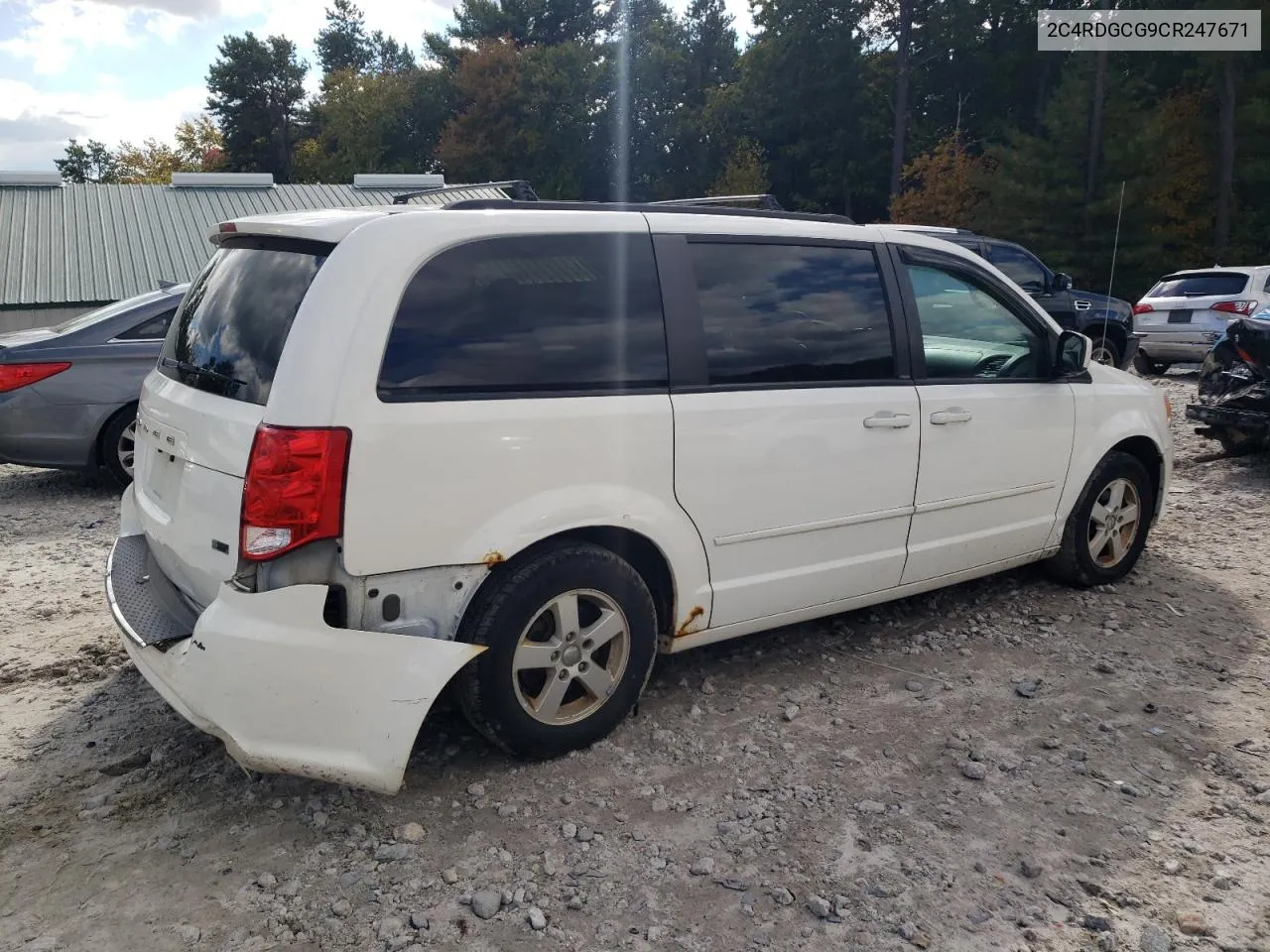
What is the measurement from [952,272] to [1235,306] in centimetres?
1156

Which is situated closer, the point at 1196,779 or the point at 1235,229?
the point at 1196,779

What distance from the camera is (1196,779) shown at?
3.31 metres

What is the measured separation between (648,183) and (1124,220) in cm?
2581

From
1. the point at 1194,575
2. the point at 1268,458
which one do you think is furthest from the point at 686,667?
the point at 1268,458

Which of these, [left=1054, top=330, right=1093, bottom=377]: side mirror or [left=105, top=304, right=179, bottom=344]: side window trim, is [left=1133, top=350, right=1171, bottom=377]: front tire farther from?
[left=105, top=304, right=179, bottom=344]: side window trim

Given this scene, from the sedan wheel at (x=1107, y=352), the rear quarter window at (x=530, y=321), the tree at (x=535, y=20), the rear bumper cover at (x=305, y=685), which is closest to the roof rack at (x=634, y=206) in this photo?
the rear quarter window at (x=530, y=321)

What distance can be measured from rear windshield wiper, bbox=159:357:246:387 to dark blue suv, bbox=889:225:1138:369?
32.5 ft

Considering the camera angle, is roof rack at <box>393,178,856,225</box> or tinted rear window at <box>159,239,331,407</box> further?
roof rack at <box>393,178,856,225</box>

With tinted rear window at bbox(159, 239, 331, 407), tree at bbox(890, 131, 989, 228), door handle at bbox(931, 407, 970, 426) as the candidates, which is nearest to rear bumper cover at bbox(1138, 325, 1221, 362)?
door handle at bbox(931, 407, 970, 426)

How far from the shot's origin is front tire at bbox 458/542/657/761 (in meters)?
3.08

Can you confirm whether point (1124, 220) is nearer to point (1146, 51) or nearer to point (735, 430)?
point (1146, 51)

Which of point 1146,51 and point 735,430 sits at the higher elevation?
point 1146,51

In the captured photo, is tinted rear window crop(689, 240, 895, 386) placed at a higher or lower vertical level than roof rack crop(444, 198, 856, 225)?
lower

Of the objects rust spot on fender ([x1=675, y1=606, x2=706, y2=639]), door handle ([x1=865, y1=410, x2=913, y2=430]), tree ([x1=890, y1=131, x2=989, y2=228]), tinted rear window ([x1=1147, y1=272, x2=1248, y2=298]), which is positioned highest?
tree ([x1=890, y1=131, x2=989, y2=228])
